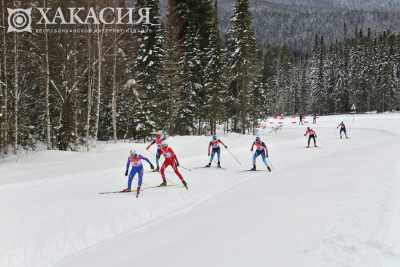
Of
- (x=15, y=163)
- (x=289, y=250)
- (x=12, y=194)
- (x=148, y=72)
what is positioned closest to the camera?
(x=289, y=250)

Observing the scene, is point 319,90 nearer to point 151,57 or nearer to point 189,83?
point 189,83

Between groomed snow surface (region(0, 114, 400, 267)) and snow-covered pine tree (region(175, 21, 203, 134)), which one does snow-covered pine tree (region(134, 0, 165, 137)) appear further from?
groomed snow surface (region(0, 114, 400, 267))

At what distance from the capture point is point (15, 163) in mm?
19453

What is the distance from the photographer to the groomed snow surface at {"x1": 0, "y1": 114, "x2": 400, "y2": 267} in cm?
829

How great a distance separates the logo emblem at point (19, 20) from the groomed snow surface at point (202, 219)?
6.52 m

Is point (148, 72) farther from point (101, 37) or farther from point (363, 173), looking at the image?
point (363, 173)

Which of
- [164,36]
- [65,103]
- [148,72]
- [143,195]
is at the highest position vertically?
[164,36]

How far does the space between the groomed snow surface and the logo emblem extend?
21.4 feet

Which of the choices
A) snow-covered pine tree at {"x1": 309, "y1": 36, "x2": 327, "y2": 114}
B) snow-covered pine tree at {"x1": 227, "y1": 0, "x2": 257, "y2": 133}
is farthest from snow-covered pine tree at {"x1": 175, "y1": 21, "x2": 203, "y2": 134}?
snow-covered pine tree at {"x1": 309, "y1": 36, "x2": 327, "y2": 114}

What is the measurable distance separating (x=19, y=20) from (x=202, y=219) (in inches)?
614

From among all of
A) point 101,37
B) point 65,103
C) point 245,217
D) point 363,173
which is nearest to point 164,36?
point 101,37

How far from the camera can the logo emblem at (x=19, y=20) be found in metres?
20.6

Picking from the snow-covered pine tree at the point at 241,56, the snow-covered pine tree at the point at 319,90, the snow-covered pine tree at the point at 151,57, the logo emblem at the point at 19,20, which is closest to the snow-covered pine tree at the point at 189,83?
the snow-covered pine tree at the point at 151,57

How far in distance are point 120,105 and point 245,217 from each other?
76.9 ft
